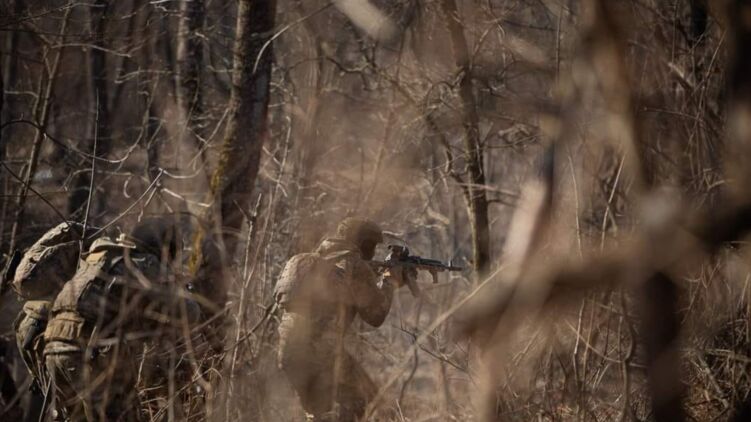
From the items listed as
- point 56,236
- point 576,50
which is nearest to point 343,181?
point 56,236

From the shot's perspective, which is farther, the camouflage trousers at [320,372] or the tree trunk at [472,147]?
the tree trunk at [472,147]

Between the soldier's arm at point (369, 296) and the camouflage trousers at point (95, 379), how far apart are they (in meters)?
1.47

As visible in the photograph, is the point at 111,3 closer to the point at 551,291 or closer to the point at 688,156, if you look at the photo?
the point at 688,156

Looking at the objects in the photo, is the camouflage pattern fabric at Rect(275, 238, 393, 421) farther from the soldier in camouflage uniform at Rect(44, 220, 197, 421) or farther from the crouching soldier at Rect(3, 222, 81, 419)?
the crouching soldier at Rect(3, 222, 81, 419)

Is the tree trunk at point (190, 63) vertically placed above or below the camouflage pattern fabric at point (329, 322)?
above

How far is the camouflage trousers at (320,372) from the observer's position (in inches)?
274

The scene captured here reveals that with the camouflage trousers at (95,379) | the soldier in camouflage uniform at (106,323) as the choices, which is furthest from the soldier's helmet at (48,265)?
the camouflage trousers at (95,379)

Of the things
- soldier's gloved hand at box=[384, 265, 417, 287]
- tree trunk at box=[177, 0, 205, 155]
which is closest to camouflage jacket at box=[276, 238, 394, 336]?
soldier's gloved hand at box=[384, 265, 417, 287]

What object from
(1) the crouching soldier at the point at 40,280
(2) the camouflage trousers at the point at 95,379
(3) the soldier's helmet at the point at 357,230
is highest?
(3) the soldier's helmet at the point at 357,230

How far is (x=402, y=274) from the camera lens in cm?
729

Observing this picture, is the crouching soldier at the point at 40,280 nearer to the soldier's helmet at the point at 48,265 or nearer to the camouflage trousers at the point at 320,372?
the soldier's helmet at the point at 48,265

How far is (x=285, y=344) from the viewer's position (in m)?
7.07

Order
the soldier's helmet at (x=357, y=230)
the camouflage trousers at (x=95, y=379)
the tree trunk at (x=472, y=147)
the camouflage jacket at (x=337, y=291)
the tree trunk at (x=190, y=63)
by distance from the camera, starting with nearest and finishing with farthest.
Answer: the camouflage jacket at (x=337, y=291), the soldier's helmet at (x=357, y=230), the camouflage trousers at (x=95, y=379), the tree trunk at (x=472, y=147), the tree trunk at (x=190, y=63)

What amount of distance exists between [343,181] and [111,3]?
123 inches
